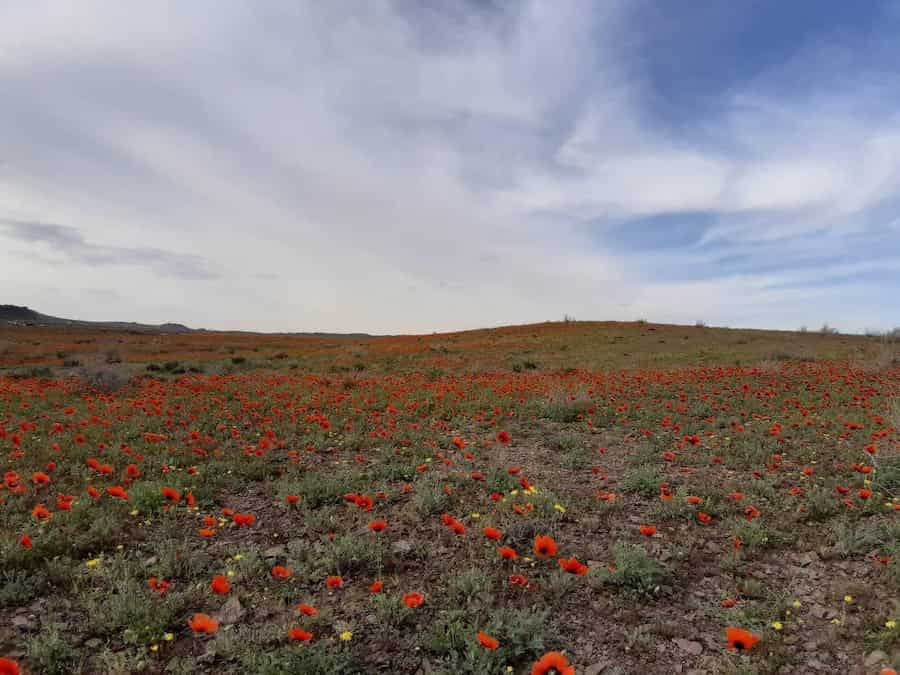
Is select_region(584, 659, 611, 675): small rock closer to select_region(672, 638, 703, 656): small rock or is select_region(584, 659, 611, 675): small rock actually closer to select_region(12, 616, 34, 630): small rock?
select_region(672, 638, 703, 656): small rock

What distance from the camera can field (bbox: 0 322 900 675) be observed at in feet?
10.8

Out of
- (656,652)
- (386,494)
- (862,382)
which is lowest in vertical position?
(656,652)

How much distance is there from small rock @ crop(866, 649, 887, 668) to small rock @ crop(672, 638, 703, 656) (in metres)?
0.94

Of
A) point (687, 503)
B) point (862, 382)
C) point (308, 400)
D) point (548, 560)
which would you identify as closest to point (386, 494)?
point (548, 560)

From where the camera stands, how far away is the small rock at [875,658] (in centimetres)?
312

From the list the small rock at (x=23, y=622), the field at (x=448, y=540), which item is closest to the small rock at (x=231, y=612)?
the field at (x=448, y=540)

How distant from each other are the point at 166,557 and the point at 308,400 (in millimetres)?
6578

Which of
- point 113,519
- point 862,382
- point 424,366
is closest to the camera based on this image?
point 113,519

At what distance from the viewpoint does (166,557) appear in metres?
4.19

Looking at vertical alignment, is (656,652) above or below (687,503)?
below

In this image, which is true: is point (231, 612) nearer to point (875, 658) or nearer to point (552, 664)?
point (552, 664)

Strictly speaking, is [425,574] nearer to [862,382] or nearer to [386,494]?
[386,494]

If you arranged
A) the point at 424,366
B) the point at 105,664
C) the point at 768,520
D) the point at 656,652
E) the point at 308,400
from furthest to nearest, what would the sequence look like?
1. the point at 424,366
2. the point at 308,400
3. the point at 768,520
4. the point at 656,652
5. the point at 105,664

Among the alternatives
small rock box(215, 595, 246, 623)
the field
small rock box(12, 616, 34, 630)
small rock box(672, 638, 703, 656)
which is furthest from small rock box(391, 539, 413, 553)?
small rock box(12, 616, 34, 630)
